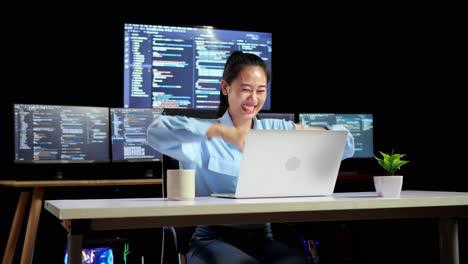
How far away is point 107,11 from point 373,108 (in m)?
2.42

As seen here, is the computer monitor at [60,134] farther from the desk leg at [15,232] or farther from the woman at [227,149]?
the woman at [227,149]

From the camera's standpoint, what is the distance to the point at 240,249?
2143 millimetres

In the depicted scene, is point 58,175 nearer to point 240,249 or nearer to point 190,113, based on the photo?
point 190,113

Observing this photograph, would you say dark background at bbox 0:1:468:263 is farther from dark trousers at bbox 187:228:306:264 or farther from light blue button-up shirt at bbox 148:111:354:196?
dark trousers at bbox 187:228:306:264

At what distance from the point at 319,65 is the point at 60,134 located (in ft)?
7.93

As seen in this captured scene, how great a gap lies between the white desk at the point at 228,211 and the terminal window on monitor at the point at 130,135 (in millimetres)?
3031

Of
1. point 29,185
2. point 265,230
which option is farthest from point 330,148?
point 29,185

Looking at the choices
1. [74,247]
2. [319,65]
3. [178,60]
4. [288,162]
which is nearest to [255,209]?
[288,162]

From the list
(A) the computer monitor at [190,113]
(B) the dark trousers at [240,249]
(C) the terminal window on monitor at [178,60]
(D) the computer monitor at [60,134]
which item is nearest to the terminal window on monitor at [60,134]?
(D) the computer monitor at [60,134]

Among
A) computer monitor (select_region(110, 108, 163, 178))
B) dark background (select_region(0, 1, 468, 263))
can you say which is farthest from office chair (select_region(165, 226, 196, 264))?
dark background (select_region(0, 1, 468, 263))

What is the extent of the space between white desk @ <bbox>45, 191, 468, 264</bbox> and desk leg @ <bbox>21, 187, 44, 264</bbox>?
256 centimetres

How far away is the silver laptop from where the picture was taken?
5.57 ft

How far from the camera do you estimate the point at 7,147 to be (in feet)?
15.9

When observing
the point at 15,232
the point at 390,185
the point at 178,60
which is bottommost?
the point at 15,232
